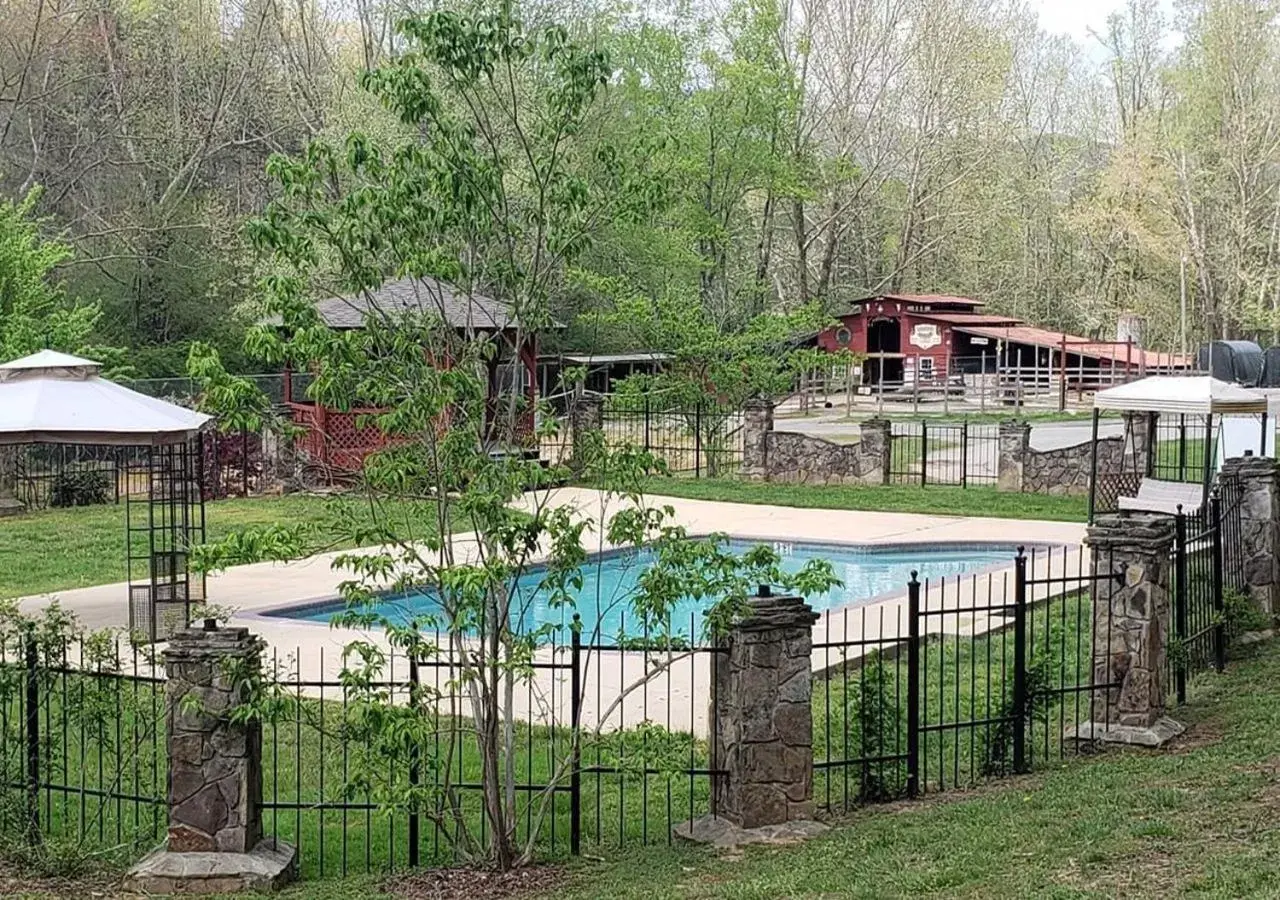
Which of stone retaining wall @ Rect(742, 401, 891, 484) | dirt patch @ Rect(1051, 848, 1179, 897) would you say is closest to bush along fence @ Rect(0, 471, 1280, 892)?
dirt patch @ Rect(1051, 848, 1179, 897)

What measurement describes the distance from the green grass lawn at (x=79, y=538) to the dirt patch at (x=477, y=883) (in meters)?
6.79

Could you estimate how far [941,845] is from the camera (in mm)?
7160

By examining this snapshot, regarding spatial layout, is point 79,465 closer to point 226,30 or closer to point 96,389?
point 96,389

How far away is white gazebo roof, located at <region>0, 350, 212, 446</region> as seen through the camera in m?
13.7

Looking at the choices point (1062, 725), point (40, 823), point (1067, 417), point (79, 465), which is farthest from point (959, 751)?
point (1067, 417)

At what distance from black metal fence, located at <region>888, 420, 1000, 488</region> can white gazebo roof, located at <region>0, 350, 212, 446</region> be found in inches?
604

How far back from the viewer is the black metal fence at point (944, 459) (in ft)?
89.0

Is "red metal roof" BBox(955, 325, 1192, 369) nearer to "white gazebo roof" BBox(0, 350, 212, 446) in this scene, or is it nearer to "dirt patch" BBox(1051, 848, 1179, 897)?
"white gazebo roof" BBox(0, 350, 212, 446)

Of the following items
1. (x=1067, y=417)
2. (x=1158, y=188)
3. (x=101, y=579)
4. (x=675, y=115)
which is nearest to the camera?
(x=101, y=579)

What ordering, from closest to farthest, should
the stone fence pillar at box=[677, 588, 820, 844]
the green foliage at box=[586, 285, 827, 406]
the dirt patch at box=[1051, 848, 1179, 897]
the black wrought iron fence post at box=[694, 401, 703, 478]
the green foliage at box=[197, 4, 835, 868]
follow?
the dirt patch at box=[1051, 848, 1179, 897]
the green foliage at box=[197, 4, 835, 868]
the stone fence pillar at box=[677, 588, 820, 844]
the green foliage at box=[586, 285, 827, 406]
the black wrought iron fence post at box=[694, 401, 703, 478]

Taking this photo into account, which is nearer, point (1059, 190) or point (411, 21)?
point (411, 21)

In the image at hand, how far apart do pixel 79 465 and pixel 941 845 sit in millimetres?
20260

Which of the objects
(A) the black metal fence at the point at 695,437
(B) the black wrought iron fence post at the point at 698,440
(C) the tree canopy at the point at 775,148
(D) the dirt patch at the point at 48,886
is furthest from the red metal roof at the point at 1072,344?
(D) the dirt patch at the point at 48,886

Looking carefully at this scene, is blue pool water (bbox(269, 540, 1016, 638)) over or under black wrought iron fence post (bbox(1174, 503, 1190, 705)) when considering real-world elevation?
under
